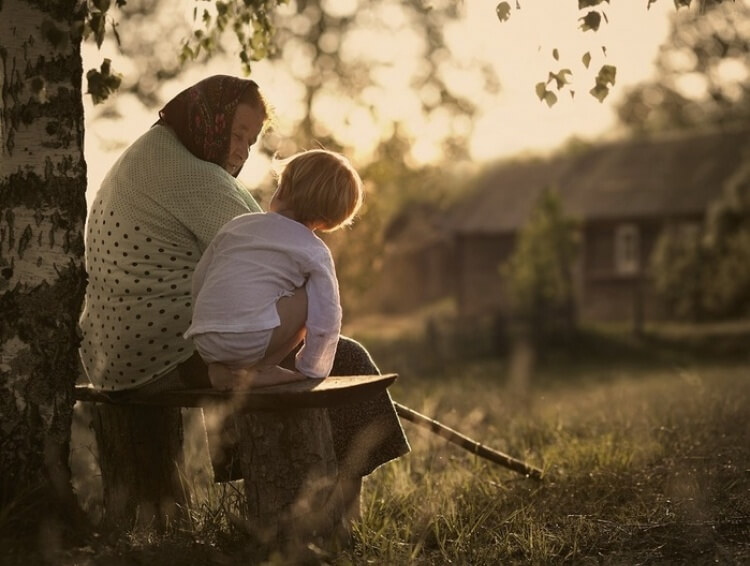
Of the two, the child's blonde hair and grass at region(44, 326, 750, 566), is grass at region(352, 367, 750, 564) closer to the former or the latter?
grass at region(44, 326, 750, 566)

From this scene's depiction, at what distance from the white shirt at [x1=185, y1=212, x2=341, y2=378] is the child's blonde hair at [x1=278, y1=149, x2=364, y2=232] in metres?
0.08

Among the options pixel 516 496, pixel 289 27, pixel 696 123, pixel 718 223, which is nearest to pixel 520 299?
pixel 718 223

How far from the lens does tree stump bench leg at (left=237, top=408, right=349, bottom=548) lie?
3.38 m

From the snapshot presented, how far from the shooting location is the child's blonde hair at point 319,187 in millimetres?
3535

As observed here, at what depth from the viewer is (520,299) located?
71.7ft

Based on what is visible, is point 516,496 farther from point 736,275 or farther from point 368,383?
point 736,275

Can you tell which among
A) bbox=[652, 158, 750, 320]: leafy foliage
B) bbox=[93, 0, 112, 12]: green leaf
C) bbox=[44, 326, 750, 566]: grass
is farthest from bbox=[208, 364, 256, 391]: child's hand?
bbox=[652, 158, 750, 320]: leafy foliage

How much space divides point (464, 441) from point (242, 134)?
171 centimetres

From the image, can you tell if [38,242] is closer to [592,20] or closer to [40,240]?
[40,240]

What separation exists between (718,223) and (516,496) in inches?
717

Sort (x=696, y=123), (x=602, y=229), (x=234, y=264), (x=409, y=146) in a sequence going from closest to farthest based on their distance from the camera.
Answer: (x=234, y=264), (x=409, y=146), (x=602, y=229), (x=696, y=123)

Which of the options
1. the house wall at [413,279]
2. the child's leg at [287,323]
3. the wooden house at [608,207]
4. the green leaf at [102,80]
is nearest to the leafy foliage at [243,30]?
the green leaf at [102,80]

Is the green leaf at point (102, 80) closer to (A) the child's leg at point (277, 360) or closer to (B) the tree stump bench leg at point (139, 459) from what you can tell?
(B) the tree stump bench leg at point (139, 459)

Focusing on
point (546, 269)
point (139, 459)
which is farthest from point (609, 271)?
point (139, 459)
